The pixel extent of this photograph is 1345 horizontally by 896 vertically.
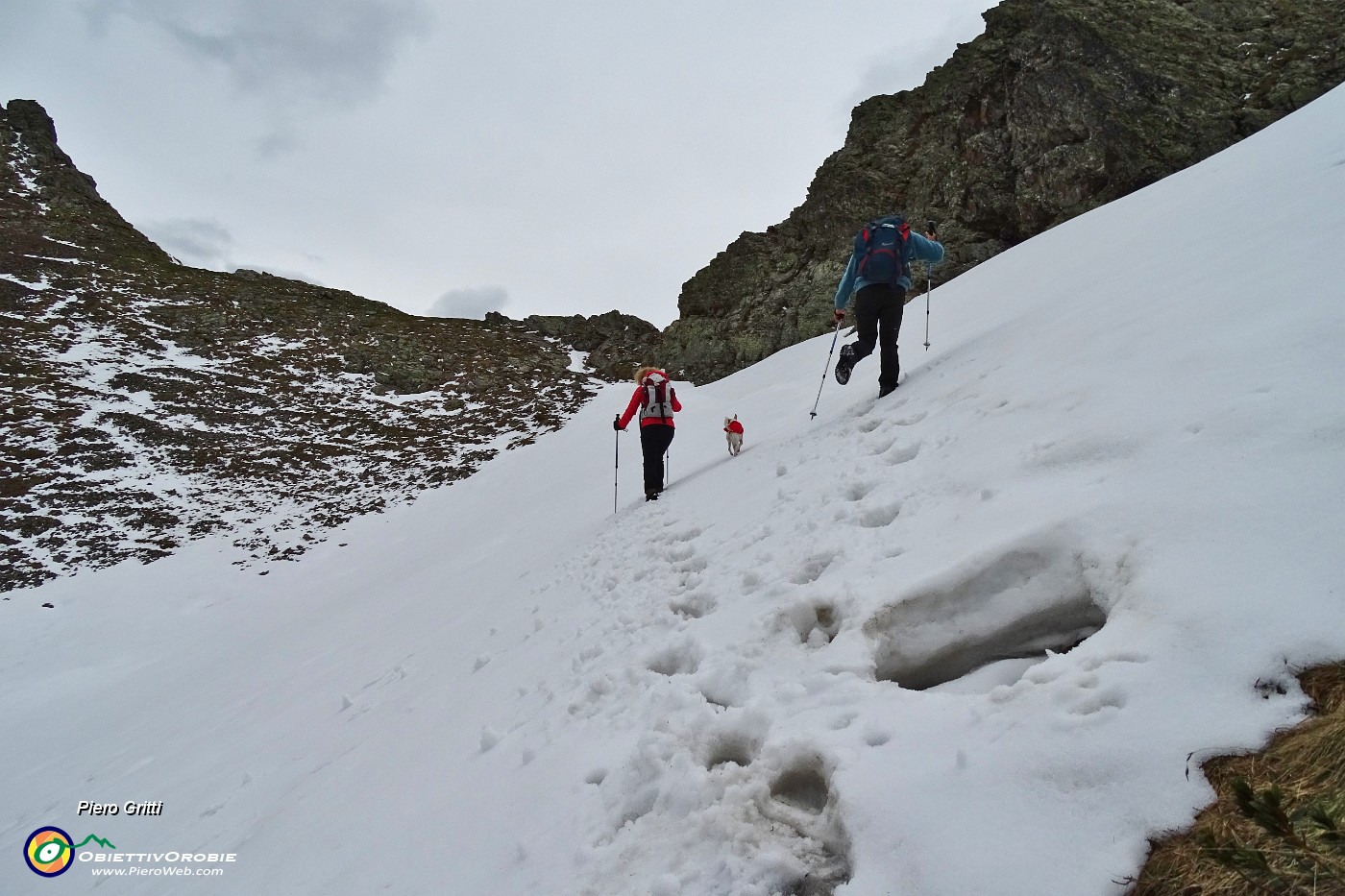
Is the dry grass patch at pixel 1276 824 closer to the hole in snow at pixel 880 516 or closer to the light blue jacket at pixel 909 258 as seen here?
the hole in snow at pixel 880 516

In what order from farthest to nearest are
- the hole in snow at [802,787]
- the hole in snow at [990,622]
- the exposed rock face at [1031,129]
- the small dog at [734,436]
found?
the exposed rock face at [1031,129] → the small dog at [734,436] → the hole in snow at [990,622] → the hole in snow at [802,787]

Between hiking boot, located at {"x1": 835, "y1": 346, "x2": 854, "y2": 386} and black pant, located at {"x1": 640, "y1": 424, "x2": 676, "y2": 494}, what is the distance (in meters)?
3.23

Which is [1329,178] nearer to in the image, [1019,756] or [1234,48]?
[1019,756]

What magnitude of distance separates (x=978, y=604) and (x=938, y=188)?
94.0ft

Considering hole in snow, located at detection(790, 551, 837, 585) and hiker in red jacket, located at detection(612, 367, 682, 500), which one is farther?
hiker in red jacket, located at detection(612, 367, 682, 500)

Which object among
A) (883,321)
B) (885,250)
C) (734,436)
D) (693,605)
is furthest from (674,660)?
(734,436)

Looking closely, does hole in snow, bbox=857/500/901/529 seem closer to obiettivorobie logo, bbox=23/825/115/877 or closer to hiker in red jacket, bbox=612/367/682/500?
hiker in red jacket, bbox=612/367/682/500

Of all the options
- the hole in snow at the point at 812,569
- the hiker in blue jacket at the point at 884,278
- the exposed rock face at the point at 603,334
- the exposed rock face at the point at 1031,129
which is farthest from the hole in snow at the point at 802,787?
the exposed rock face at the point at 603,334

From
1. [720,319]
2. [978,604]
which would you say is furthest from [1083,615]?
[720,319]

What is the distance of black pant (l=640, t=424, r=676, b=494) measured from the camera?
1127cm

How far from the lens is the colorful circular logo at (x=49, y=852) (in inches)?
262

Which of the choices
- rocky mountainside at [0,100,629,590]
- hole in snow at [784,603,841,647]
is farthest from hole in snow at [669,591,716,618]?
rocky mountainside at [0,100,629,590]

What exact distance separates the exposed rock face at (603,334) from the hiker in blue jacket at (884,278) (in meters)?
36.6

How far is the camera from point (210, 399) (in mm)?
35312
